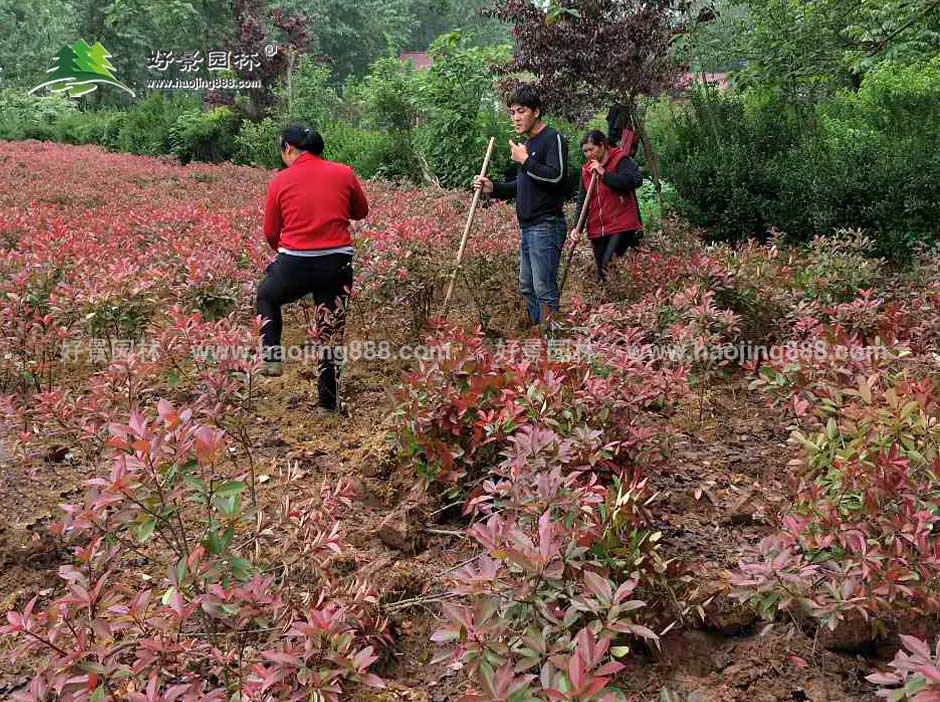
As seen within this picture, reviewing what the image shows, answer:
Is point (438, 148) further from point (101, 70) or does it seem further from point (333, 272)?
point (101, 70)

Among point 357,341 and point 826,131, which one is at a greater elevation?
point 826,131

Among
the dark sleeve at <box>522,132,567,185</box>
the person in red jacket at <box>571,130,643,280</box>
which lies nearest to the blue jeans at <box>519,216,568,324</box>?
the dark sleeve at <box>522,132,567,185</box>

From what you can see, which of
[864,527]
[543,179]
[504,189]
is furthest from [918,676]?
[504,189]

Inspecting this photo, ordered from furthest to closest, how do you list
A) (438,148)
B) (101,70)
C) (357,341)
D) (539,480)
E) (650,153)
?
(101,70)
(438,148)
(650,153)
(357,341)
(539,480)

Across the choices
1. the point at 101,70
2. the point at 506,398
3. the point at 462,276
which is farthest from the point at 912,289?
the point at 101,70

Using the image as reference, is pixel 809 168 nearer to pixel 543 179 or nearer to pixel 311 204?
pixel 543 179

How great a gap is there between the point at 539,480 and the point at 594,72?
7.64m

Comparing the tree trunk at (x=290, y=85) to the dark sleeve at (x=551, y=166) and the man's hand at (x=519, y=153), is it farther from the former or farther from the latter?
the dark sleeve at (x=551, y=166)

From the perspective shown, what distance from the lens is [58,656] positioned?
1686 millimetres

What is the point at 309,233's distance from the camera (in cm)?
405

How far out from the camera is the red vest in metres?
5.79

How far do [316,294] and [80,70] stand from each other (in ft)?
126

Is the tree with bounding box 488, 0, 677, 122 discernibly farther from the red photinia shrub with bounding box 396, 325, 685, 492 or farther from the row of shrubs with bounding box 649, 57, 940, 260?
the red photinia shrub with bounding box 396, 325, 685, 492

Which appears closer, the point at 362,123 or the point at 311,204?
the point at 311,204
